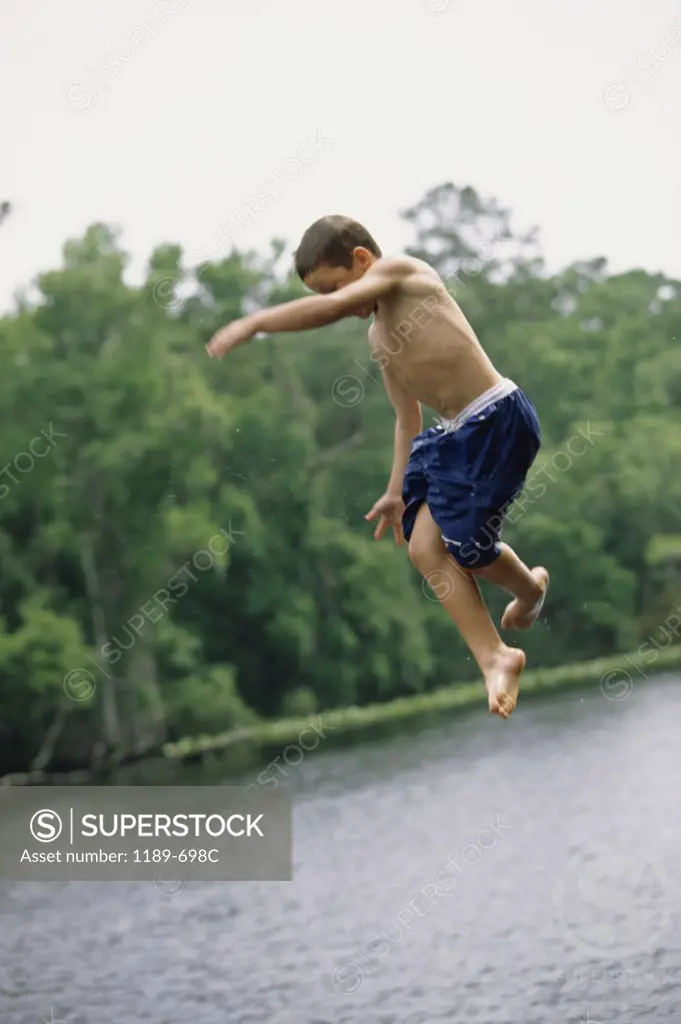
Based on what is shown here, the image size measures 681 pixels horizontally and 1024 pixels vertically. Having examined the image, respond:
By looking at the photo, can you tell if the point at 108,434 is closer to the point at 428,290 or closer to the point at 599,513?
the point at 599,513

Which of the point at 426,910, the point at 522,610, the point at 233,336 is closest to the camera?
the point at 233,336

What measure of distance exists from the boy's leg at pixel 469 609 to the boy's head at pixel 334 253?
1.51 ft

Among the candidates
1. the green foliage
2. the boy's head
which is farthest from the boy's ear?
the green foliage

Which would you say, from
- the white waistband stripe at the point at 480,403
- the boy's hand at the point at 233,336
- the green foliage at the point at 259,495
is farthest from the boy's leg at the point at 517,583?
the green foliage at the point at 259,495

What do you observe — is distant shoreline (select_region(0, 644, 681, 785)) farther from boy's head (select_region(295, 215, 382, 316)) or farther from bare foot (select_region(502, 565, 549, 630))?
boy's head (select_region(295, 215, 382, 316))

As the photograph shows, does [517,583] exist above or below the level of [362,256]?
below

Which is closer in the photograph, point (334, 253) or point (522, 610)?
point (334, 253)

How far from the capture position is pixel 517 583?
3102 millimetres

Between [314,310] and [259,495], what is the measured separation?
20.9 meters

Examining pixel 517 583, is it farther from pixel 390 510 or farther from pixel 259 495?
pixel 259 495

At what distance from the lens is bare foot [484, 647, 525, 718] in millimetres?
2939

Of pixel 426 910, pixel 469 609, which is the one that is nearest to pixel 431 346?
pixel 469 609

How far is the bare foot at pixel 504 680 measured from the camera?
2939 mm

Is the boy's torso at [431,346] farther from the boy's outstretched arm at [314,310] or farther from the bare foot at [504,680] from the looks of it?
the bare foot at [504,680]
